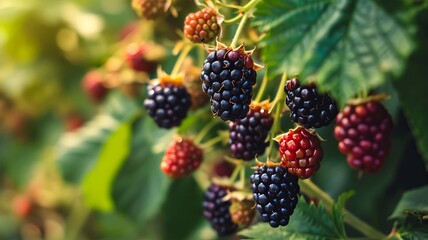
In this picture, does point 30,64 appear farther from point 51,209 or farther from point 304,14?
point 304,14

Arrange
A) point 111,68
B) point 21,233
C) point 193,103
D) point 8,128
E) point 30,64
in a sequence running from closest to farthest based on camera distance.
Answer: point 193,103 → point 111,68 → point 30,64 → point 8,128 → point 21,233

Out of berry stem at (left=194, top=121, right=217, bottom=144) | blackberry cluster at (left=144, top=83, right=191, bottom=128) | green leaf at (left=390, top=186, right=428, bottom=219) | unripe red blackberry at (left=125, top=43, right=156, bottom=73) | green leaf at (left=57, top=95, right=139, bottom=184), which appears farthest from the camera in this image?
green leaf at (left=57, top=95, right=139, bottom=184)

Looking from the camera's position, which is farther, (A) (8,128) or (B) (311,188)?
(A) (8,128)

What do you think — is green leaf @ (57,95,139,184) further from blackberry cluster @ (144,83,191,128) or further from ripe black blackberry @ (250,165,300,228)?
ripe black blackberry @ (250,165,300,228)

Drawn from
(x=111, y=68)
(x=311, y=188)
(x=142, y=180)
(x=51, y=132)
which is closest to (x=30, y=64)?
(x=51, y=132)

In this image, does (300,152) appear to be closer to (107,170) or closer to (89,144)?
(107,170)

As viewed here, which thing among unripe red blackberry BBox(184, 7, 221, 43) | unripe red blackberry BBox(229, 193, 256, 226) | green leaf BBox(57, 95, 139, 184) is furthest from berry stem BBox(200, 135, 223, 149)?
green leaf BBox(57, 95, 139, 184)

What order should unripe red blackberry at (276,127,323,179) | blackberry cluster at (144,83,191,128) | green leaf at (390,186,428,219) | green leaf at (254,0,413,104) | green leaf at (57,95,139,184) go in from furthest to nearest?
green leaf at (57,95,139,184) < blackberry cluster at (144,83,191,128) < green leaf at (390,186,428,219) < unripe red blackberry at (276,127,323,179) < green leaf at (254,0,413,104)

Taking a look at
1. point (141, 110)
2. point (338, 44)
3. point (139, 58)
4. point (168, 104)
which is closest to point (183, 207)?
point (141, 110)
